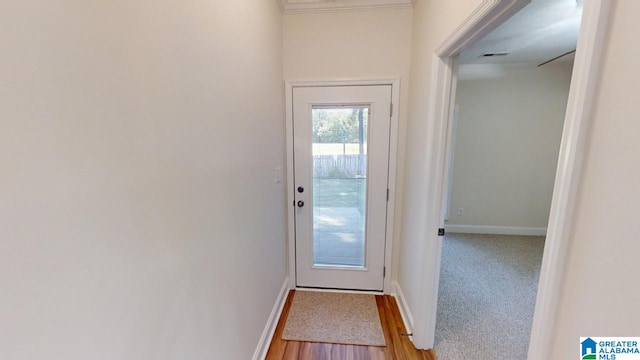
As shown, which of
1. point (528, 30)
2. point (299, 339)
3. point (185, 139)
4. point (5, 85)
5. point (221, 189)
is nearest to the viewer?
point (5, 85)

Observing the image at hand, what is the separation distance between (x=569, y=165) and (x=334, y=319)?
1.99 meters

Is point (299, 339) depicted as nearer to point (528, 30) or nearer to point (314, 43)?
point (314, 43)

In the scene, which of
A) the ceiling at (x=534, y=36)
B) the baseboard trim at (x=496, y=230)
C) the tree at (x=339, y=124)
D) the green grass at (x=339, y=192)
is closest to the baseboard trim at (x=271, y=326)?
the green grass at (x=339, y=192)

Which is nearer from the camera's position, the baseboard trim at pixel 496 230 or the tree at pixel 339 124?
the tree at pixel 339 124

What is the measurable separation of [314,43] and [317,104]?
1.70ft

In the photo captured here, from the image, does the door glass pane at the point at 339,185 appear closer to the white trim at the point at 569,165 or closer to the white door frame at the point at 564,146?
the white door frame at the point at 564,146

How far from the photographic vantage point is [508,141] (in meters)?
3.87

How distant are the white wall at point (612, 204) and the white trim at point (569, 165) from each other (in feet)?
0.05

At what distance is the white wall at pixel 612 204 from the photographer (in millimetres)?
545

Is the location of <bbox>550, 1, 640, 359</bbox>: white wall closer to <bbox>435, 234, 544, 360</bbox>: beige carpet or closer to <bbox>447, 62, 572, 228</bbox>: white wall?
<bbox>435, 234, 544, 360</bbox>: beige carpet

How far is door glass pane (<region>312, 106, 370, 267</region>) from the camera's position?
2.34 meters

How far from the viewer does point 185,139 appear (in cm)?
92

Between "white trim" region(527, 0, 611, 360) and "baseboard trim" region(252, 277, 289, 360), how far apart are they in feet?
4.98

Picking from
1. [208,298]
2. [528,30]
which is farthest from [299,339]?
[528,30]
